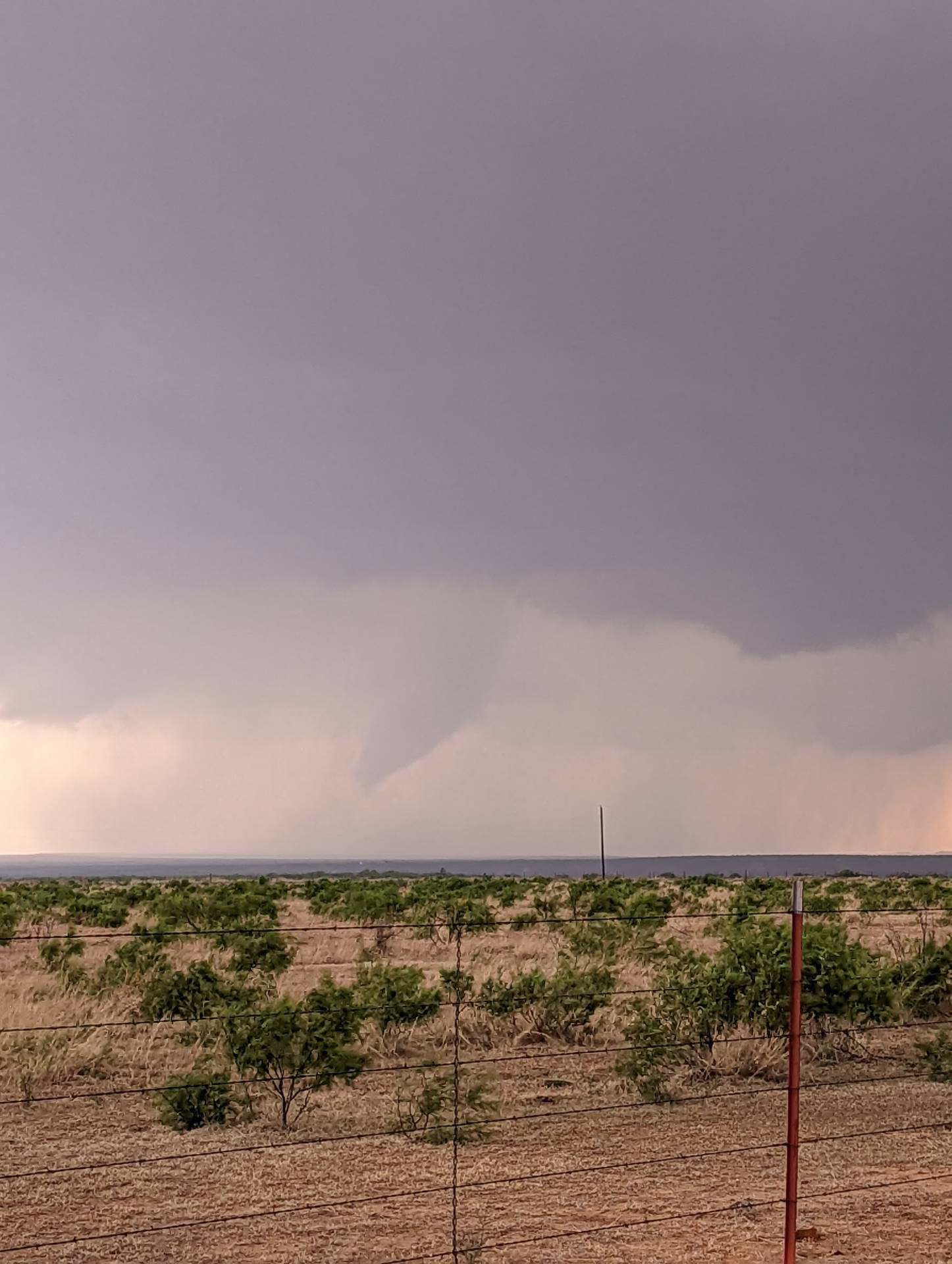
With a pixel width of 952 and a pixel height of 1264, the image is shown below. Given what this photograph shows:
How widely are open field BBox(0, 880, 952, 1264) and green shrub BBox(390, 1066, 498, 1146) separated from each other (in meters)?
0.16

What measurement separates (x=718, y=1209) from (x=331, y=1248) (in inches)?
110

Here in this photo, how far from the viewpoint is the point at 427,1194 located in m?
9.70

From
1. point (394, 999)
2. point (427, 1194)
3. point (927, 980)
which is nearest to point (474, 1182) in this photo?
point (427, 1194)

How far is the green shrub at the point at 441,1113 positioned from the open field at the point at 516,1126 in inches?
6.1

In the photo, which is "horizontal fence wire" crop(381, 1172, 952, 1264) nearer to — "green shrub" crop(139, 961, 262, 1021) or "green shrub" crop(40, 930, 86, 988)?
"green shrub" crop(139, 961, 262, 1021)

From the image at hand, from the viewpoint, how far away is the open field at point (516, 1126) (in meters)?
8.68

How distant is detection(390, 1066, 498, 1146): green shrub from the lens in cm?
1145

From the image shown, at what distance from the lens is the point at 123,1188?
9.95 m

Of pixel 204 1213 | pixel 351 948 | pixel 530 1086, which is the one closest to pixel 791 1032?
pixel 204 1213

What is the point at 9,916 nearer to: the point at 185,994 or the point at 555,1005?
the point at 185,994

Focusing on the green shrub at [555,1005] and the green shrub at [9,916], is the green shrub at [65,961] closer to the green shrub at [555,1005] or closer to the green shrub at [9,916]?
the green shrub at [9,916]

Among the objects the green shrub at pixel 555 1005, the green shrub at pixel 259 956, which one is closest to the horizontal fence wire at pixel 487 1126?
the green shrub at pixel 555 1005

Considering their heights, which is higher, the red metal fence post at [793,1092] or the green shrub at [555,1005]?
the red metal fence post at [793,1092]

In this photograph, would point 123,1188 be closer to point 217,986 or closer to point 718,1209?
point 718,1209
